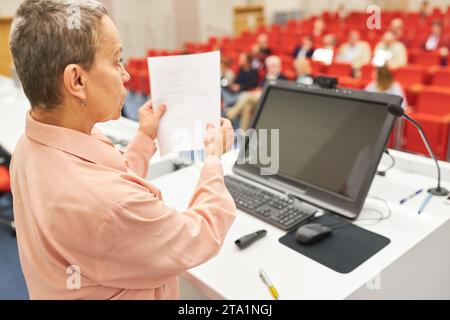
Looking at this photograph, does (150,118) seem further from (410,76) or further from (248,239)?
(410,76)

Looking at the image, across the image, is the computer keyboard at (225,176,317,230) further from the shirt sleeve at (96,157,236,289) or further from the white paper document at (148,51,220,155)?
the shirt sleeve at (96,157,236,289)

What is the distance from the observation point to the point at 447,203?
141 centimetres

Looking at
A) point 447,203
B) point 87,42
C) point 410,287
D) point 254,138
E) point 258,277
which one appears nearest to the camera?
point 87,42

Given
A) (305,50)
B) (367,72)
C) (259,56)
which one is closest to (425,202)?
(367,72)

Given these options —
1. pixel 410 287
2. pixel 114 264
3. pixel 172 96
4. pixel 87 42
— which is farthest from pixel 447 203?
pixel 87 42

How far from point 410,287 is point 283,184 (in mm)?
513

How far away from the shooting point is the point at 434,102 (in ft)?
12.1

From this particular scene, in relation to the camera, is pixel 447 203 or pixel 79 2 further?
pixel 447 203

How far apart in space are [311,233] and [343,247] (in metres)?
0.09

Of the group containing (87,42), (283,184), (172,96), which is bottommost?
(283,184)

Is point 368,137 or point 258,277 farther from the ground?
point 368,137

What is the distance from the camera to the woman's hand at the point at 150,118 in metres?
1.29

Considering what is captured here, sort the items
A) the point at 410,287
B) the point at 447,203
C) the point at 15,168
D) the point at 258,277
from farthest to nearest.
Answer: the point at 447,203, the point at 410,287, the point at 258,277, the point at 15,168
